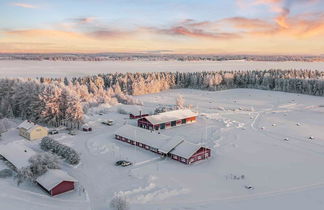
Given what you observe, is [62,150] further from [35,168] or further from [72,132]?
[72,132]

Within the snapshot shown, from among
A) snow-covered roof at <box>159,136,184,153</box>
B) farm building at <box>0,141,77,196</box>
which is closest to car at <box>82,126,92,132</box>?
farm building at <box>0,141,77,196</box>

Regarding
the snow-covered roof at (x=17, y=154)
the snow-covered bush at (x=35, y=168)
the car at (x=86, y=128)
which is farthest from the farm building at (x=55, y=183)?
the car at (x=86, y=128)

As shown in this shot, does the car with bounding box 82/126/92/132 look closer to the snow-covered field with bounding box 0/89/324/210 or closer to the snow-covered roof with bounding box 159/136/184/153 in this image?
the snow-covered field with bounding box 0/89/324/210

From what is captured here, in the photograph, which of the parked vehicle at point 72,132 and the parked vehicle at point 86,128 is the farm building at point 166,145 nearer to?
the parked vehicle at point 86,128

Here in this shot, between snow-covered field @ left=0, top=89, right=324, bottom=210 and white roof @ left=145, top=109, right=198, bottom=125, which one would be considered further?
white roof @ left=145, top=109, right=198, bottom=125

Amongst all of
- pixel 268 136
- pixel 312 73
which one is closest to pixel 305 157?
pixel 268 136

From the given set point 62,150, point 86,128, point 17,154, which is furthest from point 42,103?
point 62,150
